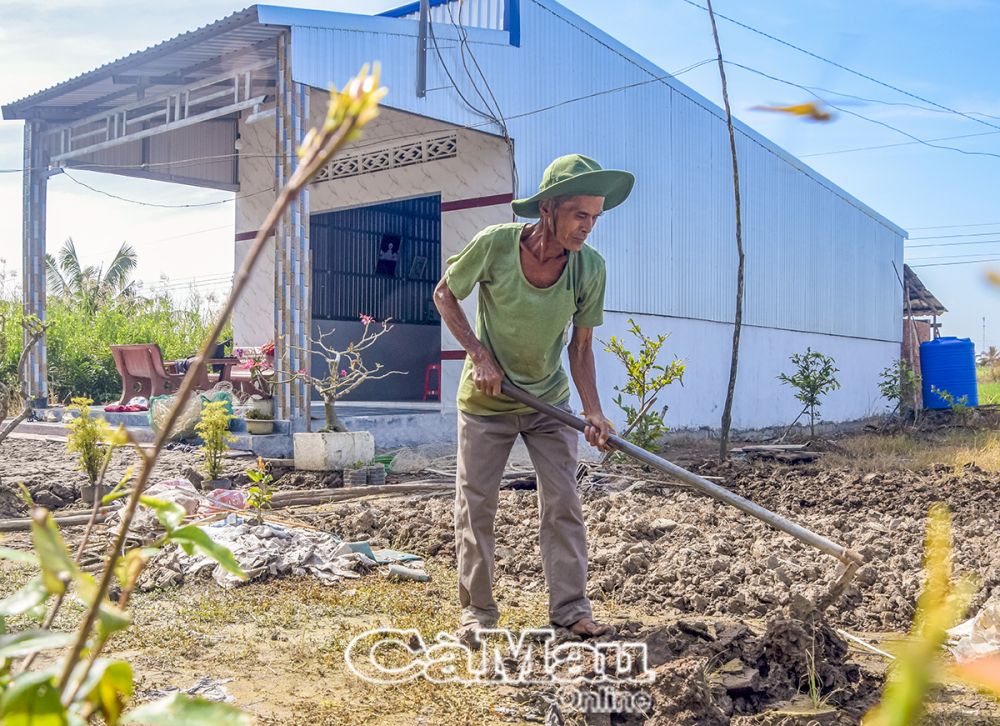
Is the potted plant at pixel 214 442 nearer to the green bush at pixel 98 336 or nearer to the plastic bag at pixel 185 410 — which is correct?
the plastic bag at pixel 185 410

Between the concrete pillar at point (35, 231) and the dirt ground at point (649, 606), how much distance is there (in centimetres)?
631

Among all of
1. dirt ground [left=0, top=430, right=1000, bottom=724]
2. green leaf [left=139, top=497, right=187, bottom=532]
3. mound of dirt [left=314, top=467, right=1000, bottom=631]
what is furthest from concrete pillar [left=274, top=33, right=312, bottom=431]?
green leaf [left=139, top=497, right=187, bottom=532]

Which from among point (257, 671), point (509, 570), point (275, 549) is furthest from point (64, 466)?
point (257, 671)

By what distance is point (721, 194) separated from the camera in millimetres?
16062

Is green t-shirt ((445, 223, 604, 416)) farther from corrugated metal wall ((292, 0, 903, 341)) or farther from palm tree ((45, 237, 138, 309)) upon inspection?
palm tree ((45, 237, 138, 309))

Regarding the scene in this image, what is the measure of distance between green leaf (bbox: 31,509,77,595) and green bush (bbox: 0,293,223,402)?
16585 millimetres

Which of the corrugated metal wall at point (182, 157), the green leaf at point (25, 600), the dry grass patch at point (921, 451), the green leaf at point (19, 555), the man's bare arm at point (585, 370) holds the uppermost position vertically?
the corrugated metal wall at point (182, 157)

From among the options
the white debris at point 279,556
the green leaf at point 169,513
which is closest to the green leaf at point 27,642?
the green leaf at point 169,513

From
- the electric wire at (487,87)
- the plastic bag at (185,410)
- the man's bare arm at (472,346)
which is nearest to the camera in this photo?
the man's bare arm at (472,346)

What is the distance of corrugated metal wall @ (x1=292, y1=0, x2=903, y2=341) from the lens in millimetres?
11047

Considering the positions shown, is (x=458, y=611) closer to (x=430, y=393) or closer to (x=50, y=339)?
(x=430, y=393)

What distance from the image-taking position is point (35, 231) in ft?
45.5

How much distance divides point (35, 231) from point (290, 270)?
6.00 metres

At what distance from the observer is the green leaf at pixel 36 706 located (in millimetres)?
657
